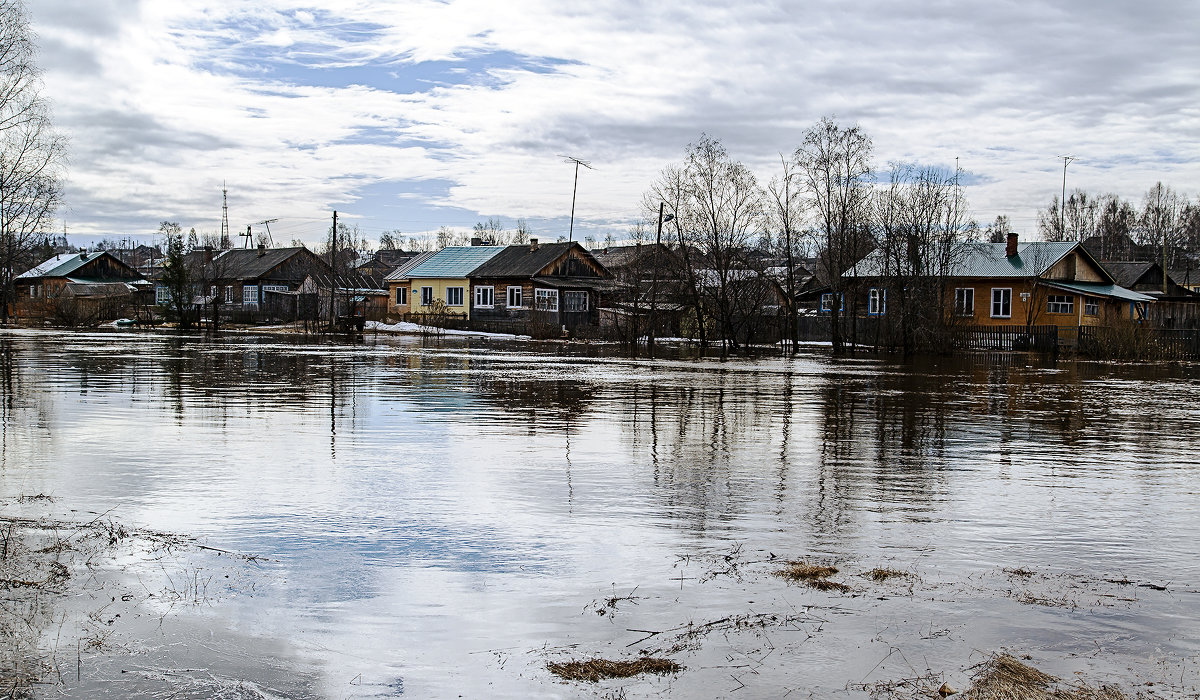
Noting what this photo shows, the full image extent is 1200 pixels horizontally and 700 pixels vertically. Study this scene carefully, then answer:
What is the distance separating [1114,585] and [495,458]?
709 cm

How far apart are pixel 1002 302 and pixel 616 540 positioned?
53598 millimetres

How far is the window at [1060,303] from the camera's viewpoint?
55.5m

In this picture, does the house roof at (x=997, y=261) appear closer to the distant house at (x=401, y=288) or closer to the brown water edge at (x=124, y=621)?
the distant house at (x=401, y=288)

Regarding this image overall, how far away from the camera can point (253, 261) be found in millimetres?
95938

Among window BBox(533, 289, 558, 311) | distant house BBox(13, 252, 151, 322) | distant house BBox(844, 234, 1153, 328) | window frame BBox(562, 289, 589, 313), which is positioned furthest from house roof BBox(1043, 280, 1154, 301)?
distant house BBox(13, 252, 151, 322)

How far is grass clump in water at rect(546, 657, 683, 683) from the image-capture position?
5.02 metres

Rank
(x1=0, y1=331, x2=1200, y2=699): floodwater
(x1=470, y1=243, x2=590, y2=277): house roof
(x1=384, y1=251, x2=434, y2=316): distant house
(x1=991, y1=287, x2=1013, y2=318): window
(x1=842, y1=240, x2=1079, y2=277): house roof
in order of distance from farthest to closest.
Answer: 1. (x1=384, y1=251, x2=434, y2=316): distant house
2. (x1=470, y1=243, x2=590, y2=277): house roof
3. (x1=991, y1=287, x2=1013, y2=318): window
4. (x1=842, y1=240, x2=1079, y2=277): house roof
5. (x1=0, y1=331, x2=1200, y2=699): floodwater

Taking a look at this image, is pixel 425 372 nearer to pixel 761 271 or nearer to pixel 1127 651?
pixel 1127 651

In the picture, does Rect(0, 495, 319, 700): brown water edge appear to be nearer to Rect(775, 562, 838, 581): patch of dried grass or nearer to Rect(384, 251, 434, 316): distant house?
Rect(775, 562, 838, 581): patch of dried grass

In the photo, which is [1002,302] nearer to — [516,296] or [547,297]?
[547,297]

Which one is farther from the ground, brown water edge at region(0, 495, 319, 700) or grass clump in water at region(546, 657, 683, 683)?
brown water edge at region(0, 495, 319, 700)

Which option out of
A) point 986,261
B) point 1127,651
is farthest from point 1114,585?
point 986,261

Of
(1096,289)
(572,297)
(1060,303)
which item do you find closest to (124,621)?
(1060,303)

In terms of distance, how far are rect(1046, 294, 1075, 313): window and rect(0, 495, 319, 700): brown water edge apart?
184ft
